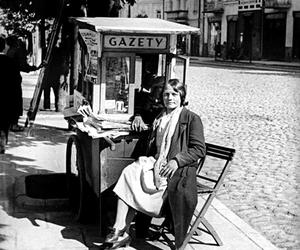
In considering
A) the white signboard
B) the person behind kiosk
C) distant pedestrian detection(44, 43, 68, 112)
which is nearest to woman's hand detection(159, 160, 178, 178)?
the person behind kiosk

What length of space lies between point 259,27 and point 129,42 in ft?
134

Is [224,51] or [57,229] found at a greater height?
[224,51]

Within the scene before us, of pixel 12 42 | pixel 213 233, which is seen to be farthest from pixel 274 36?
pixel 213 233

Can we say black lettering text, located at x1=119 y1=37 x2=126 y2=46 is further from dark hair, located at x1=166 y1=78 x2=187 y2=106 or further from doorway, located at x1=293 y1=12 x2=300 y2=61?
doorway, located at x1=293 y1=12 x2=300 y2=61

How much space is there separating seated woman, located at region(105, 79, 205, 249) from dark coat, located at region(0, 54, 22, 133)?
181 inches

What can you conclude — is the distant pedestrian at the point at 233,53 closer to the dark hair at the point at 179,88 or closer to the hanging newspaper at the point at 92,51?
the hanging newspaper at the point at 92,51

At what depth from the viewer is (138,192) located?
4.91 m

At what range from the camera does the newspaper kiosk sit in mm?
5398

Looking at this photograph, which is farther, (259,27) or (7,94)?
(259,27)

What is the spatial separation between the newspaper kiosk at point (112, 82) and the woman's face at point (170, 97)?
530 millimetres

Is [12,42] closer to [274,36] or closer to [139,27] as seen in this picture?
[139,27]

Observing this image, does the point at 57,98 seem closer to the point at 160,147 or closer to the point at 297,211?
the point at 297,211

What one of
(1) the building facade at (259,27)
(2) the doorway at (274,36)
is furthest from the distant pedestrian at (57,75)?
(2) the doorway at (274,36)

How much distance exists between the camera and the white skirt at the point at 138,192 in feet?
16.0
